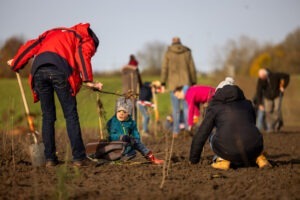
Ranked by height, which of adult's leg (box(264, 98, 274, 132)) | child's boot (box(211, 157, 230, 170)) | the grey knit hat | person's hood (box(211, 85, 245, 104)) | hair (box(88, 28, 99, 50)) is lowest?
adult's leg (box(264, 98, 274, 132))

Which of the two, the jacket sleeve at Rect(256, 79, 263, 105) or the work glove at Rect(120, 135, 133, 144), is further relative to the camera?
the jacket sleeve at Rect(256, 79, 263, 105)

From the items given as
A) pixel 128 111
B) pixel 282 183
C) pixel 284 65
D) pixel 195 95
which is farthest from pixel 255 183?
pixel 284 65

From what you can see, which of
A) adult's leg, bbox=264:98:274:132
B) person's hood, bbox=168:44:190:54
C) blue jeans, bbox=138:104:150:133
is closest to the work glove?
person's hood, bbox=168:44:190:54

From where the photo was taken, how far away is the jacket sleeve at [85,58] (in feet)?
20.2

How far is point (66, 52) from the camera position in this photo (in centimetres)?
624

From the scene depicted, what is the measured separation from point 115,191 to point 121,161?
2.11 m

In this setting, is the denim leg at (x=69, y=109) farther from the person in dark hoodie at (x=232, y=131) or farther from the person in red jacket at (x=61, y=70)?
the person in dark hoodie at (x=232, y=131)

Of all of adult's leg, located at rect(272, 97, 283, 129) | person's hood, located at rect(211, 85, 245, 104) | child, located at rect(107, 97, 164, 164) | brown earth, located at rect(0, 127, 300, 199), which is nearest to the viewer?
brown earth, located at rect(0, 127, 300, 199)

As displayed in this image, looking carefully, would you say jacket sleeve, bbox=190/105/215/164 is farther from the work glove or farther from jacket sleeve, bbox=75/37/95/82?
jacket sleeve, bbox=75/37/95/82

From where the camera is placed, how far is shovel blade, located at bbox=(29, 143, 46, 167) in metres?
6.31

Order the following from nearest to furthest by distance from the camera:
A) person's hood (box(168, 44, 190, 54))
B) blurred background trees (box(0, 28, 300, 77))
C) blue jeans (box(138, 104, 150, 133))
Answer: person's hood (box(168, 44, 190, 54)) → blue jeans (box(138, 104, 150, 133)) → blurred background trees (box(0, 28, 300, 77))

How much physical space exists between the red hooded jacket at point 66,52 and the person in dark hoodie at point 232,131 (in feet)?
5.03

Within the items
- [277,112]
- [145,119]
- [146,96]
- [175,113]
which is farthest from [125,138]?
[277,112]

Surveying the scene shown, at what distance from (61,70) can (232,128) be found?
6.96ft
